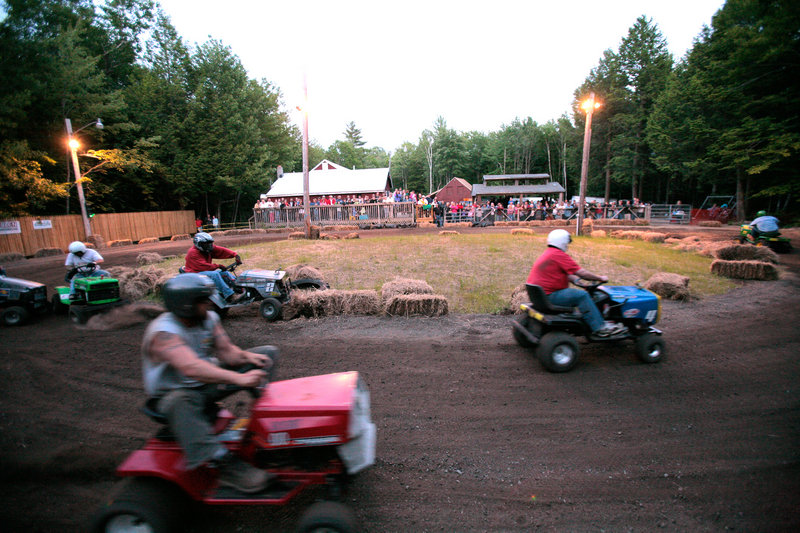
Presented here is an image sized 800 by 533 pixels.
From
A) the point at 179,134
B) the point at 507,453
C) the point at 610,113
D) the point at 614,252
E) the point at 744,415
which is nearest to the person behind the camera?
the point at 507,453

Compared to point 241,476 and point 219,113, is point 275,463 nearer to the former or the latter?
point 241,476

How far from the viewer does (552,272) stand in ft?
17.3

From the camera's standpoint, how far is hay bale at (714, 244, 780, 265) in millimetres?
11273

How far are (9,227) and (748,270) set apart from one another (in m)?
32.3

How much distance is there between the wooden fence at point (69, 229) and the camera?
66.1 ft

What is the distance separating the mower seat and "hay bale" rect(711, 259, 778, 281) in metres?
8.62

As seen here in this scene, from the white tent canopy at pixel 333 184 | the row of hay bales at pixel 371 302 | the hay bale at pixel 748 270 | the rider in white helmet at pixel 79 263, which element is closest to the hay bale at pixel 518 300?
the row of hay bales at pixel 371 302

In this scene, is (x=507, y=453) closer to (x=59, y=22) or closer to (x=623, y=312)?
(x=623, y=312)

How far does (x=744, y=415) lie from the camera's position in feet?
13.4

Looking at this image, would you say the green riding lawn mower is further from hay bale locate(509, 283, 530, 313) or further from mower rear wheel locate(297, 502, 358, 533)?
hay bale locate(509, 283, 530, 313)

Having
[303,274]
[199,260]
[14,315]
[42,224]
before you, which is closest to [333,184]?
[42,224]

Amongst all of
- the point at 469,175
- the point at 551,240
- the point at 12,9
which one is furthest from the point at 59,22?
the point at 469,175

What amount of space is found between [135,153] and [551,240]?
106ft

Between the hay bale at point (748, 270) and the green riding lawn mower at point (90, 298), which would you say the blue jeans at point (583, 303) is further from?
the green riding lawn mower at point (90, 298)
